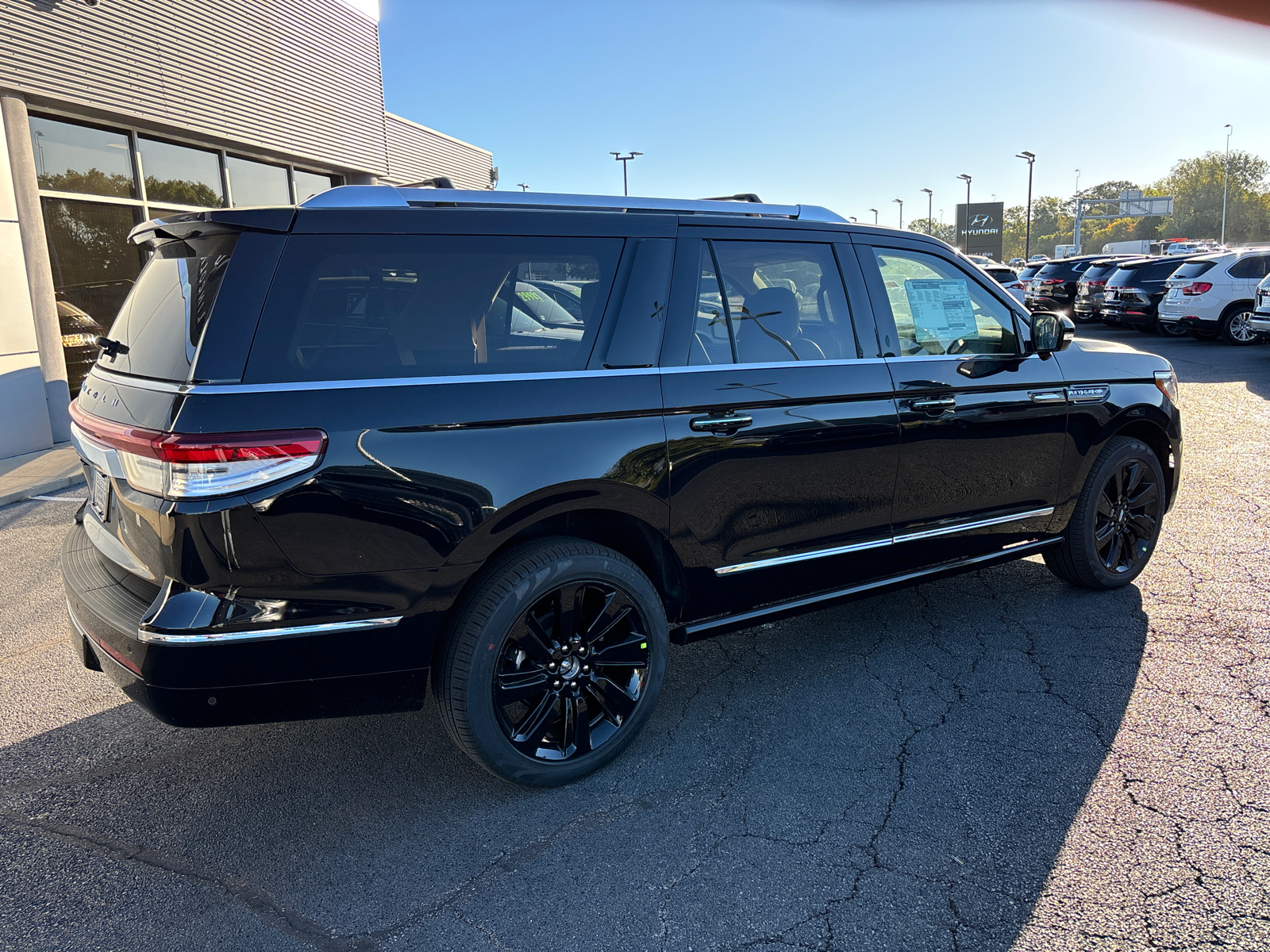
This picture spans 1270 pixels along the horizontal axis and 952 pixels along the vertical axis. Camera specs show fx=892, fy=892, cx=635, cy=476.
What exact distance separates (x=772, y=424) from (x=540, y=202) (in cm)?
113

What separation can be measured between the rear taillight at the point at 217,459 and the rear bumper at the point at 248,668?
0.38 m

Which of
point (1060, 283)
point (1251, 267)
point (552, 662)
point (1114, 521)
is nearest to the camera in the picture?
point (552, 662)

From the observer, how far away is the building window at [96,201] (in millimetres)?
10672

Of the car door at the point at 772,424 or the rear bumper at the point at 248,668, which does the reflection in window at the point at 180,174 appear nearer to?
the rear bumper at the point at 248,668

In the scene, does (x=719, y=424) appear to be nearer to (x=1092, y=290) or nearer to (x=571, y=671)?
(x=571, y=671)

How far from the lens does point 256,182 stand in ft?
47.3

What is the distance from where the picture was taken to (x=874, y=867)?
253 centimetres

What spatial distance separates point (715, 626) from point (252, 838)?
169 cm

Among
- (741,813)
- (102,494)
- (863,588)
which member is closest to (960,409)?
(863,588)

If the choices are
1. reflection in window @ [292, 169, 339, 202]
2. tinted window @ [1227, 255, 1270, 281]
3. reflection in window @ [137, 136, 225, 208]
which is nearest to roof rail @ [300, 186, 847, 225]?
reflection in window @ [137, 136, 225, 208]

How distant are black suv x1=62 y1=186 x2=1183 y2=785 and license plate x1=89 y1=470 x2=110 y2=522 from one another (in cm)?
2

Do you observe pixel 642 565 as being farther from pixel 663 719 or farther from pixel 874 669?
pixel 874 669

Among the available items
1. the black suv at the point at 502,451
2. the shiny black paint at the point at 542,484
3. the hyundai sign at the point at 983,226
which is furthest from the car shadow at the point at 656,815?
the hyundai sign at the point at 983,226

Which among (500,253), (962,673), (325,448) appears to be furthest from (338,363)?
(962,673)
